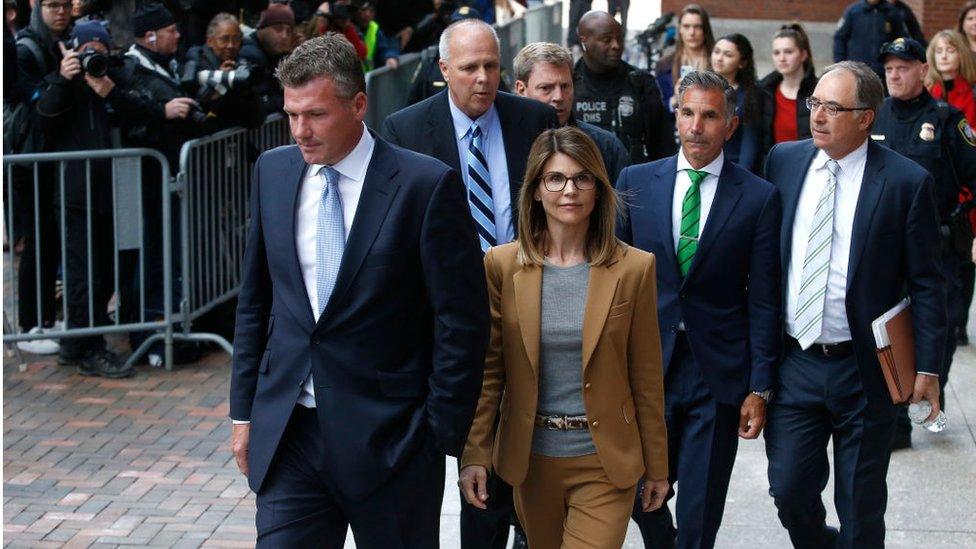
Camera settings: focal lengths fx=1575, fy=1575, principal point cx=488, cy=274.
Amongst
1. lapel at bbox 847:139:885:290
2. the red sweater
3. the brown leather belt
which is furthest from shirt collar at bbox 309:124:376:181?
the red sweater

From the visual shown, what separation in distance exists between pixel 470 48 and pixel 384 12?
8560mm

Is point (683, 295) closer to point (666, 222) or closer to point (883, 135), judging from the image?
point (666, 222)

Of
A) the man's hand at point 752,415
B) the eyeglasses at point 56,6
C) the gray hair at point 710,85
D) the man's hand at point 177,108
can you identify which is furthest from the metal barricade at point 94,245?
the man's hand at point 752,415

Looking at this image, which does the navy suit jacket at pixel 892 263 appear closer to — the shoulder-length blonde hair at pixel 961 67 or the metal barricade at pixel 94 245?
the shoulder-length blonde hair at pixel 961 67

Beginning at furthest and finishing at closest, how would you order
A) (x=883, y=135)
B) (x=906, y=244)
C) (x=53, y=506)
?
(x=883, y=135), (x=53, y=506), (x=906, y=244)

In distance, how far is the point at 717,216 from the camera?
5512mm

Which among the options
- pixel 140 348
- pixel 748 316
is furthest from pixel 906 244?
pixel 140 348

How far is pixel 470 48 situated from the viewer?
6.11 meters

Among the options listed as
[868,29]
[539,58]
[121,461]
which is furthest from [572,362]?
[868,29]

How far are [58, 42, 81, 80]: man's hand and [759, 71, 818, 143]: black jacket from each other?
156 inches

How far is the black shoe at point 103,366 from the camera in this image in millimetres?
9336

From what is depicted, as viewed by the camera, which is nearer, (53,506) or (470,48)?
(470,48)

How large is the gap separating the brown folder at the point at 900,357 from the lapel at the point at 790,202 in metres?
0.41

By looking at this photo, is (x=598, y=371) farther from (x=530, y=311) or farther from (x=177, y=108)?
(x=177, y=108)
